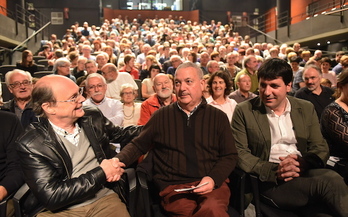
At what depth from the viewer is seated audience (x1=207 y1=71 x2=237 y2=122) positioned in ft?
10.1

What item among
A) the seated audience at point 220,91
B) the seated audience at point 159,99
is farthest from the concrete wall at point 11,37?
the seated audience at point 220,91

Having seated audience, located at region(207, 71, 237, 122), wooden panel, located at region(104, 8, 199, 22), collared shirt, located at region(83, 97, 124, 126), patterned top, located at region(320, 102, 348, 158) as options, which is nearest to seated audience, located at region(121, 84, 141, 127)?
collared shirt, located at region(83, 97, 124, 126)

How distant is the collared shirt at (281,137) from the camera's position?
2033mm

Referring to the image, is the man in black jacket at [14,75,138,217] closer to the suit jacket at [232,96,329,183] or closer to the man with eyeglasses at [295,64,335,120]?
the suit jacket at [232,96,329,183]

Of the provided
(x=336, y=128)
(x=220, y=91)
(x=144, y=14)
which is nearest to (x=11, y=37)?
(x=220, y=91)

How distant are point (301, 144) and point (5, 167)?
5.75 ft

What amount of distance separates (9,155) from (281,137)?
1.60 meters

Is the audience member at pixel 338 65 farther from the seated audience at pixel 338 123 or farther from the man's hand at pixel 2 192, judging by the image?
the man's hand at pixel 2 192

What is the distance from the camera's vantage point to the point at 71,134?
5.69 feet

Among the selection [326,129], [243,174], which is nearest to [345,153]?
[326,129]

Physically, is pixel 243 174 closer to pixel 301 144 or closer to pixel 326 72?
pixel 301 144

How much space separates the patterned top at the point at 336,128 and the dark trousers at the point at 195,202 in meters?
0.78

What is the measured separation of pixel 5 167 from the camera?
1909mm

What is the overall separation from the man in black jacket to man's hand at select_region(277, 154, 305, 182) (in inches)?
34.4
